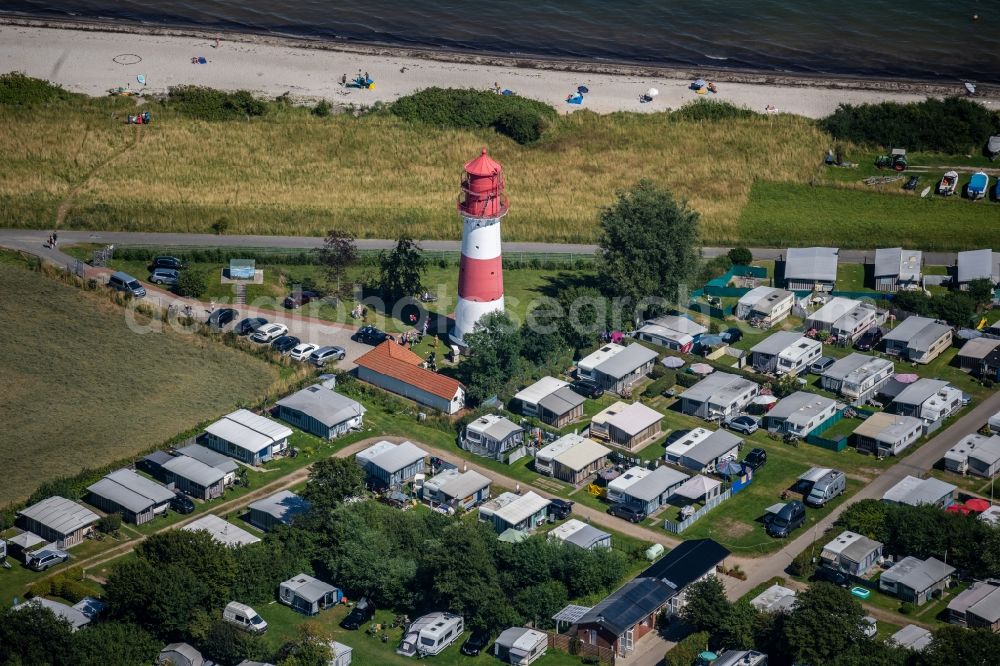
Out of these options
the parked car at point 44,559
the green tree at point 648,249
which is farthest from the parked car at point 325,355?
the parked car at point 44,559

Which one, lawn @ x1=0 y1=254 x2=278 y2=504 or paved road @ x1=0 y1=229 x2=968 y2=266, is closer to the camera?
lawn @ x1=0 y1=254 x2=278 y2=504

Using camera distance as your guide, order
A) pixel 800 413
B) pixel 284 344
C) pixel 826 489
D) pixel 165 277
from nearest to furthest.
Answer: pixel 826 489 → pixel 800 413 → pixel 284 344 → pixel 165 277

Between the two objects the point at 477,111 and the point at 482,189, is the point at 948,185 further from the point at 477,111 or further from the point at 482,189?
the point at 482,189

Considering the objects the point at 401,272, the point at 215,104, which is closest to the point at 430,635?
the point at 401,272

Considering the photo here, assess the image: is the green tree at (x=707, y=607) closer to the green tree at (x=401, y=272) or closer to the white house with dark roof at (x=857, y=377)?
the white house with dark roof at (x=857, y=377)

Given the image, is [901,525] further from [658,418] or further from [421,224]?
[421,224]

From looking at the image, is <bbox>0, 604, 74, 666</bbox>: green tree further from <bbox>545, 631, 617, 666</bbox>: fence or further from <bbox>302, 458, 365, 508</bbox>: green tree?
<bbox>545, 631, 617, 666</bbox>: fence

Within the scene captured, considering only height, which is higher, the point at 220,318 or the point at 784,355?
the point at 784,355

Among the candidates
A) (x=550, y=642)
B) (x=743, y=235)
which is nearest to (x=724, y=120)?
(x=743, y=235)

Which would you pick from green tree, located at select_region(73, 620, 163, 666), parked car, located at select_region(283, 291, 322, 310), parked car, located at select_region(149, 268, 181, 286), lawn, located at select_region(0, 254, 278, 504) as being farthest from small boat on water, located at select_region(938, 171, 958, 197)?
green tree, located at select_region(73, 620, 163, 666)
